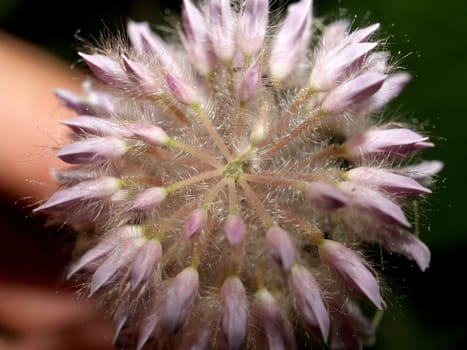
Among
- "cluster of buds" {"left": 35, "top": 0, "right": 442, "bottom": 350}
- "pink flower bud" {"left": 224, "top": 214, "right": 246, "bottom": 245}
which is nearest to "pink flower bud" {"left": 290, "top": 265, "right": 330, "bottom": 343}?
"cluster of buds" {"left": 35, "top": 0, "right": 442, "bottom": 350}

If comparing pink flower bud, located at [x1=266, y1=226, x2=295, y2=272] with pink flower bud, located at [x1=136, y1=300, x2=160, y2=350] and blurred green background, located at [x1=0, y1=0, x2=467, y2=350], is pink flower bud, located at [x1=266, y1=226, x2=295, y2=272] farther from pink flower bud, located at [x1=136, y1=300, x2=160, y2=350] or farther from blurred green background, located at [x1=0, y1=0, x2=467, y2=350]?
blurred green background, located at [x1=0, y1=0, x2=467, y2=350]

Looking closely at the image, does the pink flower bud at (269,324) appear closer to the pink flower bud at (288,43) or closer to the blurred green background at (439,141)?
the pink flower bud at (288,43)

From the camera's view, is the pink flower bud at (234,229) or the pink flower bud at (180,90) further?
the pink flower bud at (180,90)

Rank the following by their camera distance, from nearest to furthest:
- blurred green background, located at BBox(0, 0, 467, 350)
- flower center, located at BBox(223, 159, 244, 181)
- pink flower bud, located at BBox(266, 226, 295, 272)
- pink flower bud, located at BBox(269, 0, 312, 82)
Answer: pink flower bud, located at BBox(266, 226, 295, 272), flower center, located at BBox(223, 159, 244, 181), pink flower bud, located at BBox(269, 0, 312, 82), blurred green background, located at BBox(0, 0, 467, 350)

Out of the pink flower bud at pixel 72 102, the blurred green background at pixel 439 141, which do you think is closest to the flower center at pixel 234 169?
the pink flower bud at pixel 72 102

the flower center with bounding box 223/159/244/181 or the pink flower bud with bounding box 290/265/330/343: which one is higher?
the flower center with bounding box 223/159/244/181

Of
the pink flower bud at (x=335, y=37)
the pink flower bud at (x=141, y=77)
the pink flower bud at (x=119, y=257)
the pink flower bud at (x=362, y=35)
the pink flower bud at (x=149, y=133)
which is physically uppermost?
the pink flower bud at (x=141, y=77)

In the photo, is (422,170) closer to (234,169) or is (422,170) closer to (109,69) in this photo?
(234,169)

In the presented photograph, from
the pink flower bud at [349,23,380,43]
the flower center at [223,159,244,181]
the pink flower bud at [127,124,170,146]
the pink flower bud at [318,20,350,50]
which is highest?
the pink flower bud at [127,124,170,146]
